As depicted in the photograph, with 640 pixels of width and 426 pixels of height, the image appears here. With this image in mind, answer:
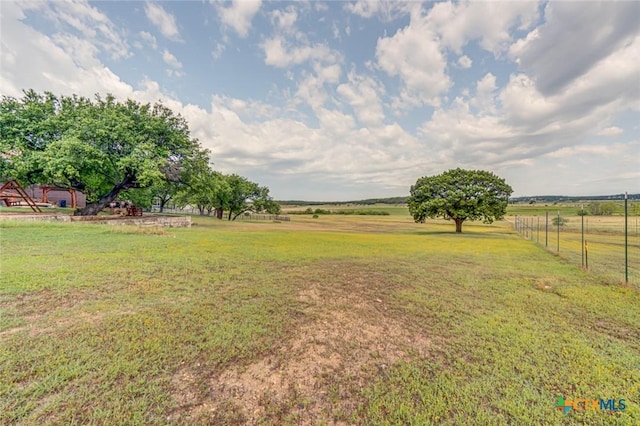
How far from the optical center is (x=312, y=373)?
2.78 metres

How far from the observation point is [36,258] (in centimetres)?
646

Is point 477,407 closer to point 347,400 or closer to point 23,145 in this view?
point 347,400

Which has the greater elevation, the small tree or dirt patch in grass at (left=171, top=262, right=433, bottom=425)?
the small tree

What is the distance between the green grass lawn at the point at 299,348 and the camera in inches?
88.0

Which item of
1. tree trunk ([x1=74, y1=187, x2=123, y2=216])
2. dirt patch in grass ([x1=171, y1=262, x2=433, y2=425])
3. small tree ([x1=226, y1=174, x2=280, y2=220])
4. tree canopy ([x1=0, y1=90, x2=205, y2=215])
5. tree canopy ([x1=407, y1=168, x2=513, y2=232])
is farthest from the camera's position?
small tree ([x1=226, y1=174, x2=280, y2=220])

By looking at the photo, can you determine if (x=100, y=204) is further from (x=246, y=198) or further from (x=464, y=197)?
(x=464, y=197)

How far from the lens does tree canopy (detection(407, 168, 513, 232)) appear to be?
912 inches

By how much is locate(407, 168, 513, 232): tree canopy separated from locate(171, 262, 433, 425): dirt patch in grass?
882 inches

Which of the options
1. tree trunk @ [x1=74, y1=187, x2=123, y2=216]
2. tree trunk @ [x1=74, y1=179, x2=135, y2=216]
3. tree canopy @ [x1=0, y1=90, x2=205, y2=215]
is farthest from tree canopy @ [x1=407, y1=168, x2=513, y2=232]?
tree trunk @ [x1=74, y1=187, x2=123, y2=216]

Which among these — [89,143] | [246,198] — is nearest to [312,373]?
[89,143]

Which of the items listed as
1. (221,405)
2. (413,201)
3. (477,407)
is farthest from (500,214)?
(221,405)

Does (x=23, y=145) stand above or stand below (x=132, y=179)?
above

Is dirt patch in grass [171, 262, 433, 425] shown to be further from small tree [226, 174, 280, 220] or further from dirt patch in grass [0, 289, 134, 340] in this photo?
small tree [226, 174, 280, 220]

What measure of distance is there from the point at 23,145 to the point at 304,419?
73.8ft
